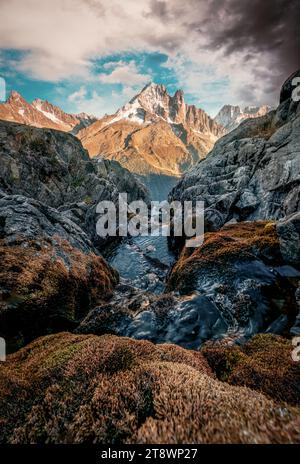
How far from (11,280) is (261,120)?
298ft

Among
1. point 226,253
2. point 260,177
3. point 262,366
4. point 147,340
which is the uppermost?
point 260,177

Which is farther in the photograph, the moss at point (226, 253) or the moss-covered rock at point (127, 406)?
the moss at point (226, 253)

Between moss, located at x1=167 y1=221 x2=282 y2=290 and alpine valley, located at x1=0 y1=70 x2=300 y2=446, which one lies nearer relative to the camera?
Answer: alpine valley, located at x1=0 y1=70 x2=300 y2=446

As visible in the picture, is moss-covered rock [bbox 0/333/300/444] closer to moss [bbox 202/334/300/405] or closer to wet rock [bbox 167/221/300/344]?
moss [bbox 202/334/300/405]

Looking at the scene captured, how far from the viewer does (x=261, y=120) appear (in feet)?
270

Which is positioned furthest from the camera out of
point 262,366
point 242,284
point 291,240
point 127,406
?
point 291,240

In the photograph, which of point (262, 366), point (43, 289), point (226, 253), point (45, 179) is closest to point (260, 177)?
point (226, 253)

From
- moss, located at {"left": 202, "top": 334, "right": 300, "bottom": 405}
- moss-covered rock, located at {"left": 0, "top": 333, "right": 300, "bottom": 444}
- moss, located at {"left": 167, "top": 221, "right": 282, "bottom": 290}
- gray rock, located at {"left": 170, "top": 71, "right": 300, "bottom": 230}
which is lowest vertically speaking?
moss, located at {"left": 202, "top": 334, "right": 300, "bottom": 405}

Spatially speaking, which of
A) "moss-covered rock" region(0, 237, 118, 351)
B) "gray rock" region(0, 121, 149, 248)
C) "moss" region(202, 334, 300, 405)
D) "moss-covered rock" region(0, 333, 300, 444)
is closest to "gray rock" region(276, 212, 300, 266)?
"moss" region(202, 334, 300, 405)

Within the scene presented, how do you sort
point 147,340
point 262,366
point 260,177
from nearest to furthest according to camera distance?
1. point 262,366
2. point 147,340
3. point 260,177

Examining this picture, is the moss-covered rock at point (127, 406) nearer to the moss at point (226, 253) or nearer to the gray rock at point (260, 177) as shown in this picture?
the moss at point (226, 253)

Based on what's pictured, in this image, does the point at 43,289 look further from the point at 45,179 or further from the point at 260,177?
the point at 45,179

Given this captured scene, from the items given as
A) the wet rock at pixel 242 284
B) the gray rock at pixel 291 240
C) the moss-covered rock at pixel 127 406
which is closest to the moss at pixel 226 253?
the wet rock at pixel 242 284
